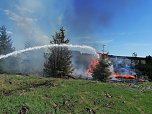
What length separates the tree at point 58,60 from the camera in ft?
163

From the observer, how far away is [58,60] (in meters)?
50.6

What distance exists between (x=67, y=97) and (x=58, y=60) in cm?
2832

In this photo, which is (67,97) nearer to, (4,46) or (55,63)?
(55,63)

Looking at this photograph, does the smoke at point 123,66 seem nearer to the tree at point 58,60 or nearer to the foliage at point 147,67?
the foliage at point 147,67

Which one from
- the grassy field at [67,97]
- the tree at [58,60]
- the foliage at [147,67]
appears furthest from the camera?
the foliage at [147,67]

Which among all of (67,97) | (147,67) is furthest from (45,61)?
(67,97)

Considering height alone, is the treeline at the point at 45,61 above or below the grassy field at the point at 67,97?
above

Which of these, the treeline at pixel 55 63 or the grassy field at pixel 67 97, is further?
the treeline at pixel 55 63

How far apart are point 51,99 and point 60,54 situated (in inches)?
1176

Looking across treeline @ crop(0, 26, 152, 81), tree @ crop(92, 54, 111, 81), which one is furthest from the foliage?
tree @ crop(92, 54, 111, 81)

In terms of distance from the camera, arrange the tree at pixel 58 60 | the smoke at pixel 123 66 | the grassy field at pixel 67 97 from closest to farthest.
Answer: the grassy field at pixel 67 97 → the tree at pixel 58 60 → the smoke at pixel 123 66

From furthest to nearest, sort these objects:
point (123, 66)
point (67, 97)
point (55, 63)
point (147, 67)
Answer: point (123, 66), point (147, 67), point (55, 63), point (67, 97)

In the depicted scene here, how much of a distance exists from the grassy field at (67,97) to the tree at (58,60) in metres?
21.9

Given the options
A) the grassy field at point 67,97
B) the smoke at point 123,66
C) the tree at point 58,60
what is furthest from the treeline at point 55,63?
the grassy field at point 67,97
